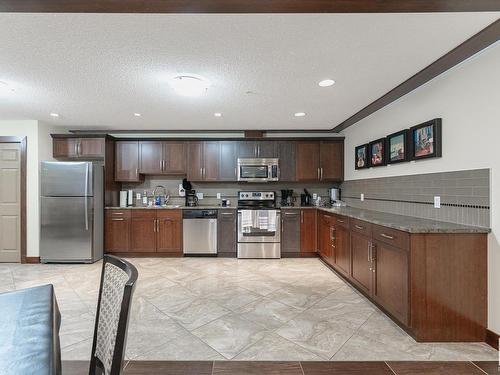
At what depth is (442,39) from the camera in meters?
2.13

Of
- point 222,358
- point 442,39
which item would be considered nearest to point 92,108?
point 222,358

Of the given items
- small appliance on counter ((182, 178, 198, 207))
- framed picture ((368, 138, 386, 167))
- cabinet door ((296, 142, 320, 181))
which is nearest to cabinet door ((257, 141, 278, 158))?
cabinet door ((296, 142, 320, 181))

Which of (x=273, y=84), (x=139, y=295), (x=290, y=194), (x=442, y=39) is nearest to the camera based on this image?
(x=442, y=39)

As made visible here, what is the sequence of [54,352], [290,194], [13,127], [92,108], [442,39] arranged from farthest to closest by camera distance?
[290,194], [13,127], [92,108], [442,39], [54,352]

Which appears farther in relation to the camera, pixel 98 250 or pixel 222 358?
pixel 98 250

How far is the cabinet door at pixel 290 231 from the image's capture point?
5.01 metres

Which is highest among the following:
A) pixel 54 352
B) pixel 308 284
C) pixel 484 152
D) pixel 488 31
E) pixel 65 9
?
pixel 488 31

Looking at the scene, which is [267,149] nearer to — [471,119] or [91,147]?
[91,147]

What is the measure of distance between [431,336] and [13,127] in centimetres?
631

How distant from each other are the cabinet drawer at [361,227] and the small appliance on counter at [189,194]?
307 centimetres

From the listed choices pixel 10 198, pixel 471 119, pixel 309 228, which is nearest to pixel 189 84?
pixel 471 119

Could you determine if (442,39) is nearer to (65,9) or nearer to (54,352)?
(65,9)

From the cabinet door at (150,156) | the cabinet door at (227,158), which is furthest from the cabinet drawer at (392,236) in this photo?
the cabinet door at (150,156)

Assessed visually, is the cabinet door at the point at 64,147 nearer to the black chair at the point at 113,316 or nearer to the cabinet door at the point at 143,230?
the cabinet door at the point at 143,230
